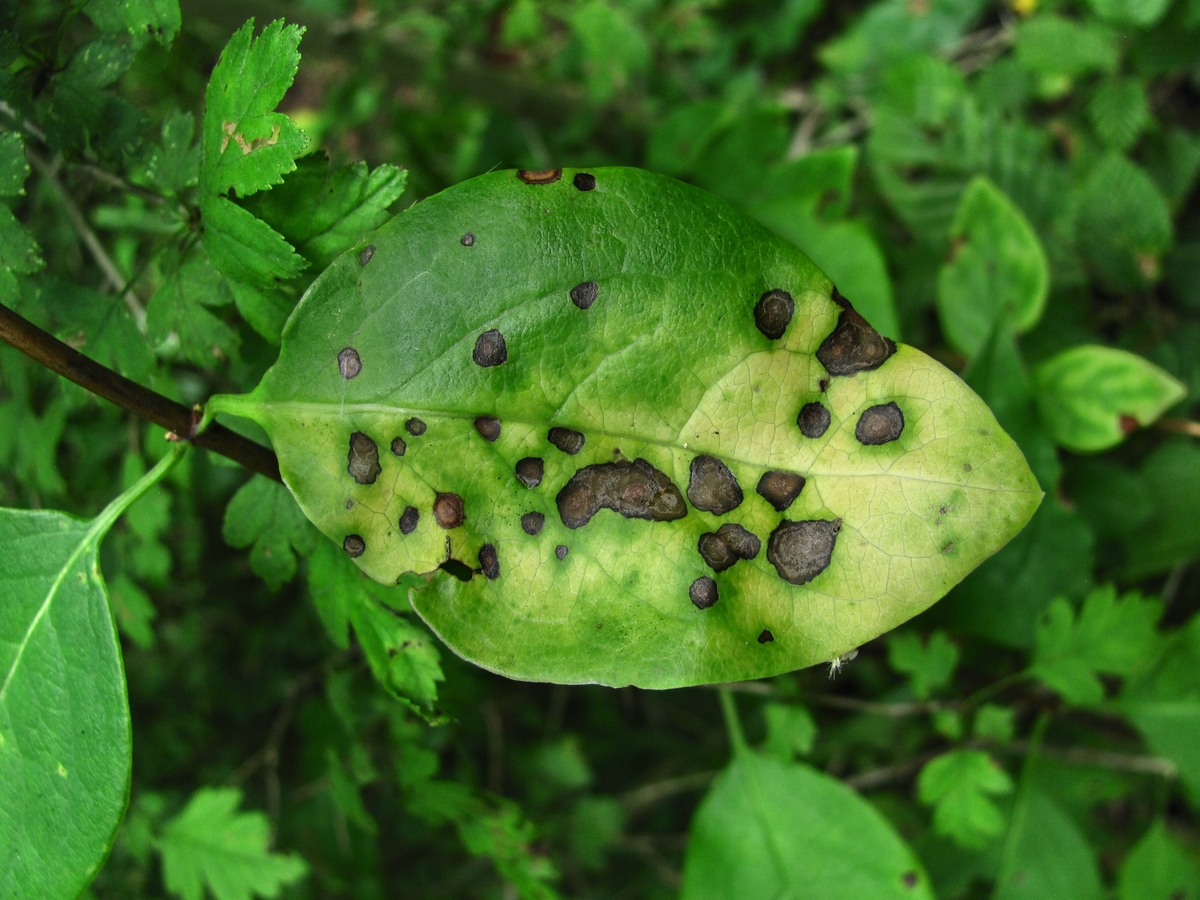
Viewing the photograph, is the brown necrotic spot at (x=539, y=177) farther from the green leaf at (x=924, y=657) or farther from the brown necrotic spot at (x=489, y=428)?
the green leaf at (x=924, y=657)

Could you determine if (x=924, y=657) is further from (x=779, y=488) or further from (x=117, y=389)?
(x=117, y=389)

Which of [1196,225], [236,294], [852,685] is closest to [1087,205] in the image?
[1196,225]

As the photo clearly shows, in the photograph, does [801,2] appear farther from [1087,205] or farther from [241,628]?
[241,628]

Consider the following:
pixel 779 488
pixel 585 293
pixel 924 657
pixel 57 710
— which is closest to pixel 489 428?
pixel 585 293

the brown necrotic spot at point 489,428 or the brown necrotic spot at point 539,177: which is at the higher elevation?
the brown necrotic spot at point 539,177

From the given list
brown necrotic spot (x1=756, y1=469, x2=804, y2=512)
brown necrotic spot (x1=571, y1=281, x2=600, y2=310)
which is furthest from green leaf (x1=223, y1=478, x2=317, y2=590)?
brown necrotic spot (x1=756, y1=469, x2=804, y2=512)

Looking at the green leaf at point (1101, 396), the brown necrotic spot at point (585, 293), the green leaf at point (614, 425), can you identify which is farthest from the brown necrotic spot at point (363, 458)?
the green leaf at point (1101, 396)

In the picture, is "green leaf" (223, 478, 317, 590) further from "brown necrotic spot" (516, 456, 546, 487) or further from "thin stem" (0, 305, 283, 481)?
"brown necrotic spot" (516, 456, 546, 487)
